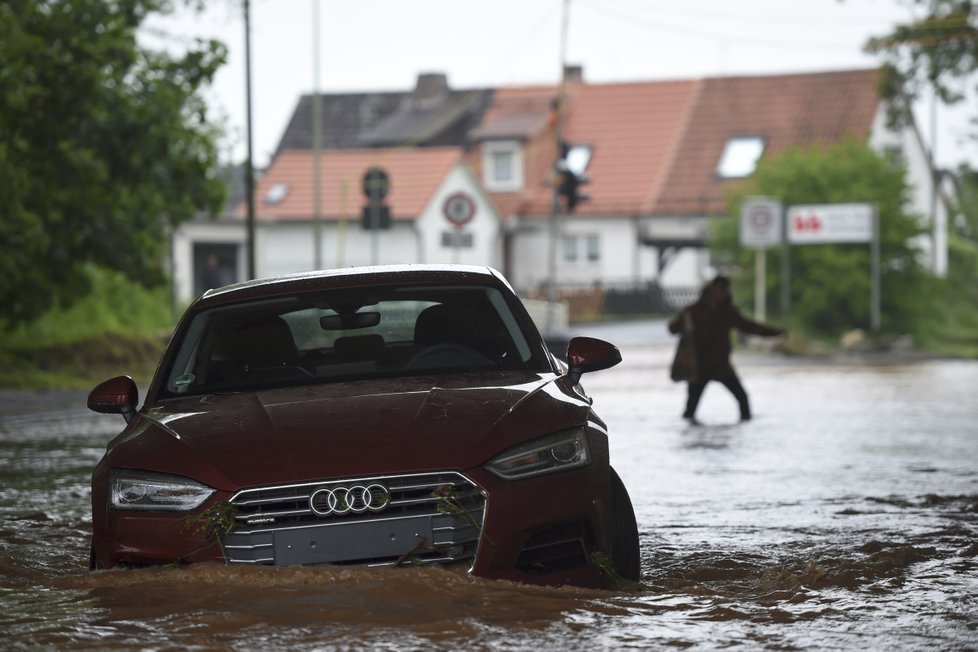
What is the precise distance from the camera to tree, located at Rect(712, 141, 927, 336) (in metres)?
40.4

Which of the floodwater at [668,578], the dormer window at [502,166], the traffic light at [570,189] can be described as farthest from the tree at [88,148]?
the dormer window at [502,166]

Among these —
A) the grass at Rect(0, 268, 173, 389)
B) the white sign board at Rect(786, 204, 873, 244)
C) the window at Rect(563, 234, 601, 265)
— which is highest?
the white sign board at Rect(786, 204, 873, 244)

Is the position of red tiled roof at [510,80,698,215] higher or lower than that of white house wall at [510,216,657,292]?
higher

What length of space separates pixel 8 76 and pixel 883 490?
13740mm

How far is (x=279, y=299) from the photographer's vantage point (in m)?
8.31

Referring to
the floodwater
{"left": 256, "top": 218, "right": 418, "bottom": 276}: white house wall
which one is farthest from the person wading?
{"left": 256, "top": 218, "right": 418, "bottom": 276}: white house wall

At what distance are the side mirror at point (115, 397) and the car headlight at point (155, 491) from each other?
112cm

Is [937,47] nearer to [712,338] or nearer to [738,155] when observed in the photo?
[712,338]

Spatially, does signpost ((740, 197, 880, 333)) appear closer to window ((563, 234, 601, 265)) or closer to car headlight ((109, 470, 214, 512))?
window ((563, 234, 601, 265))

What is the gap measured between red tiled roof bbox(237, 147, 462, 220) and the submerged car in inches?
2178

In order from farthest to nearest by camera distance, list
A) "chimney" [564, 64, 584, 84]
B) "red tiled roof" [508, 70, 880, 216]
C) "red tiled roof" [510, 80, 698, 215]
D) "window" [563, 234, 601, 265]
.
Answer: "chimney" [564, 64, 584, 84], "window" [563, 234, 601, 265], "red tiled roof" [510, 80, 698, 215], "red tiled roof" [508, 70, 880, 216]

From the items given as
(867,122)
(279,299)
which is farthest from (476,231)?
(279,299)

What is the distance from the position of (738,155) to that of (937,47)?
2913 centimetres

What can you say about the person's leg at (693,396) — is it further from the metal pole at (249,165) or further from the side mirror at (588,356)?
the metal pole at (249,165)
